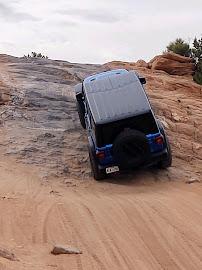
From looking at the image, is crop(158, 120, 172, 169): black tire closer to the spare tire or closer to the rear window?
the rear window

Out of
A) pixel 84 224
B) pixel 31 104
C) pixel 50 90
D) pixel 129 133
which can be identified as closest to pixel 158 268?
pixel 84 224

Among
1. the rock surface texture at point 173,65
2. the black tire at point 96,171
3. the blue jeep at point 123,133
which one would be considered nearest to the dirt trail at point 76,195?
the black tire at point 96,171

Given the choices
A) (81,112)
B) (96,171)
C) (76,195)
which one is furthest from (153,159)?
(81,112)

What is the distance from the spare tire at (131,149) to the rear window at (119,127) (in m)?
0.34

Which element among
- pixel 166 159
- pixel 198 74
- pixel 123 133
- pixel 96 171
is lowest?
pixel 96 171

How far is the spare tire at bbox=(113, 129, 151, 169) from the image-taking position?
1218 centimetres

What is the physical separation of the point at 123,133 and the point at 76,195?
1.83m

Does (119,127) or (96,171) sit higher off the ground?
(119,127)

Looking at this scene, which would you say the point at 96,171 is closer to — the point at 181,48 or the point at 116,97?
the point at 116,97

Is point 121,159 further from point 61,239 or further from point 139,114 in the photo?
point 61,239

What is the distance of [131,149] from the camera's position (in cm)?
1237

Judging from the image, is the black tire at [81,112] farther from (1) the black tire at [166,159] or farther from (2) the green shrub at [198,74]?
(2) the green shrub at [198,74]

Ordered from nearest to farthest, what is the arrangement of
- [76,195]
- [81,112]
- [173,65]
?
[76,195] < [81,112] < [173,65]

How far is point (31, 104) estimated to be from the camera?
17516 mm
